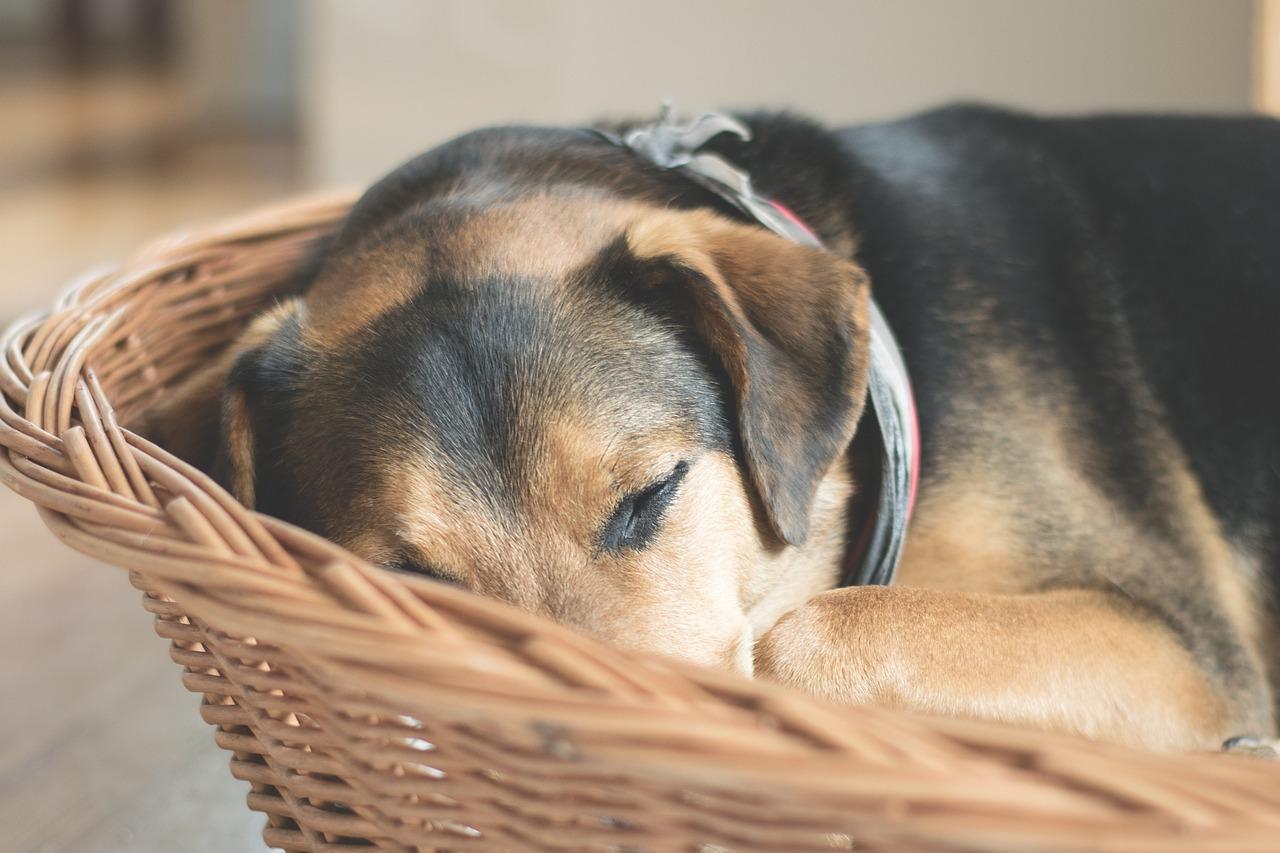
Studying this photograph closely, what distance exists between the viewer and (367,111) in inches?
226

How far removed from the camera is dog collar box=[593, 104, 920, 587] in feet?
6.36

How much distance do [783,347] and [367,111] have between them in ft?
14.4

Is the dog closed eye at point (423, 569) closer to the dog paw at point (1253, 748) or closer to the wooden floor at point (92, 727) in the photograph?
the wooden floor at point (92, 727)

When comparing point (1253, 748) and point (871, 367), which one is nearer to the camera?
point (1253, 748)

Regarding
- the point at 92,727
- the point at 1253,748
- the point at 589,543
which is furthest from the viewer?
the point at 92,727

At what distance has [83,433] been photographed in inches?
65.6

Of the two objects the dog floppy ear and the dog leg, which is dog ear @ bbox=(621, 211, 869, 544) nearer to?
the dog leg

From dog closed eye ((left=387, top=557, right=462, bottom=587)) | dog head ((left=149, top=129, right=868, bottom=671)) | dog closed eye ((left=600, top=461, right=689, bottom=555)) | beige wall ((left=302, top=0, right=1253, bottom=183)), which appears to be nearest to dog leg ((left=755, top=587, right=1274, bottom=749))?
dog head ((left=149, top=129, right=868, bottom=671))

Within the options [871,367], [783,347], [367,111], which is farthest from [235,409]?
[367,111]

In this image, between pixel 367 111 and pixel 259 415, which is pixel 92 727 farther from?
pixel 367 111

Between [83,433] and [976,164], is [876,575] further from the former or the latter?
[83,433]

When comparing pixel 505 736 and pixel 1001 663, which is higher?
pixel 505 736

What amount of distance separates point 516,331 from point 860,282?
503 millimetres

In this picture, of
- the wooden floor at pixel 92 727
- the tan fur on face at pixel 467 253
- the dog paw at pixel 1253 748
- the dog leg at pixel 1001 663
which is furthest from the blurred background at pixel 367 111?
the dog paw at pixel 1253 748
